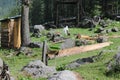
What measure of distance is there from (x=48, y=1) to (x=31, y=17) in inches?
905

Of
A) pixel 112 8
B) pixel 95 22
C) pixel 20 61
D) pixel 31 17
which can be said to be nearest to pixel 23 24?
pixel 20 61

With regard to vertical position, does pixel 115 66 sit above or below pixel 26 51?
above

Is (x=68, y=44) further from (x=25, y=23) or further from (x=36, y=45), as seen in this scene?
(x=25, y=23)

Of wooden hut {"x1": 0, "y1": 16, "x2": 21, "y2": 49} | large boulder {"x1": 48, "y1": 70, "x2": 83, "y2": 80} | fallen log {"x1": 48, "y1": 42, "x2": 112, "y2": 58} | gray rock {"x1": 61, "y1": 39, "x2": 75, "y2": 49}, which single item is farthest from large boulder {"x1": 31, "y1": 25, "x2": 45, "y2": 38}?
large boulder {"x1": 48, "y1": 70, "x2": 83, "y2": 80}

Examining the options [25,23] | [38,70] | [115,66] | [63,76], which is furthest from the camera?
[25,23]

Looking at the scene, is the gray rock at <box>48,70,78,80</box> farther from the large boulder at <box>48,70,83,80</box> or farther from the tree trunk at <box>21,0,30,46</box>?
the tree trunk at <box>21,0,30,46</box>

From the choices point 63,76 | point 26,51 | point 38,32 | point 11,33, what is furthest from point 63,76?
point 38,32

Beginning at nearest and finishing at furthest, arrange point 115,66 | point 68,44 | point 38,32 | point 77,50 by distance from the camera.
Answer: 1. point 115,66
2. point 77,50
3. point 68,44
4. point 38,32

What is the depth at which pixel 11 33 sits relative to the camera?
32.3 metres

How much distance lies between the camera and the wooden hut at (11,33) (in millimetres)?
32094

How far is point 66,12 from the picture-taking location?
100 meters

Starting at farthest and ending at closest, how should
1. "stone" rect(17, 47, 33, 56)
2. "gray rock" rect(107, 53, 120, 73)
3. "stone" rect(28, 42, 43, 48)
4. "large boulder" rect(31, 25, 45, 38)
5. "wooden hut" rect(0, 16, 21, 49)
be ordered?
1. "large boulder" rect(31, 25, 45, 38)
2. "wooden hut" rect(0, 16, 21, 49)
3. "stone" rect(28, 42, 43, 48)
4. "stone" rect(17, 47, 33, 56)
5. "gray rock" rect(107, 53, 120, 73)

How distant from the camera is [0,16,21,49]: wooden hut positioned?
32094mm

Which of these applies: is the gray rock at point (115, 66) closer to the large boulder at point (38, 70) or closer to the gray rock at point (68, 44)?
the large boulder at point (38, 70)
